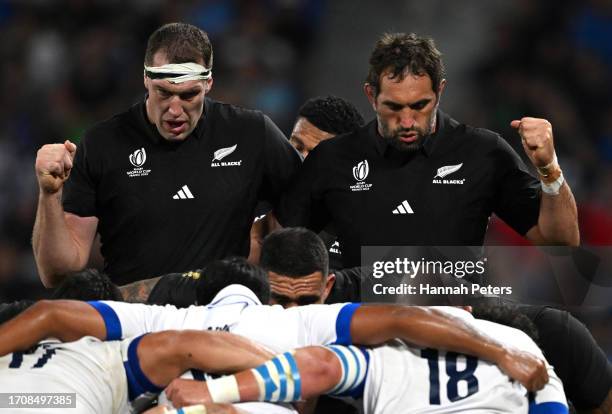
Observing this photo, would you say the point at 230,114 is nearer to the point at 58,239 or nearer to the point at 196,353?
the point at 58,239

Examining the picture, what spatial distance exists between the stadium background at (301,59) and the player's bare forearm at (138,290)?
13.8 ft

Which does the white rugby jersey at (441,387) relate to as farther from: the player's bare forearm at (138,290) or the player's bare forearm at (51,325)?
the player's bare forearm at (138,290)

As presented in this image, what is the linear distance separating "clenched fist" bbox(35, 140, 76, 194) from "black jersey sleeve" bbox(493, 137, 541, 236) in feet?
6.24

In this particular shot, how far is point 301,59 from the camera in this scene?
10.4 m

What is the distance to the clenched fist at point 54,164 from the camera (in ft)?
16.2

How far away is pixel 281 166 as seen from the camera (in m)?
5.72

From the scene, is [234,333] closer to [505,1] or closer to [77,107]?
[77,107]

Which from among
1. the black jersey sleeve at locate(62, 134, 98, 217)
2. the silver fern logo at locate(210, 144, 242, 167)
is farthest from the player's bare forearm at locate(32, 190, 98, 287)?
the silver fern logo at locate(210, 144, 242, 167)

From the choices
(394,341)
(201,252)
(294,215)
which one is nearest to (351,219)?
(294,215)

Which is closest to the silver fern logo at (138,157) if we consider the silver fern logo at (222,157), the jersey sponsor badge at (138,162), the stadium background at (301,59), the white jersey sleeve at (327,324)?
the jersey sponsor badge at (138,162)

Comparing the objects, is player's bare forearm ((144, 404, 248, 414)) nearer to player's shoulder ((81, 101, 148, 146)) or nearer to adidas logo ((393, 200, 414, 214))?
adidas logo ((393, 200, 414, 214))

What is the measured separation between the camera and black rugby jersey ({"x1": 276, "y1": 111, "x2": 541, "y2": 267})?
538cm

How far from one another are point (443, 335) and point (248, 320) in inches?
28.1

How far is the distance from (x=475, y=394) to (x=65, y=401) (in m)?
1.46
